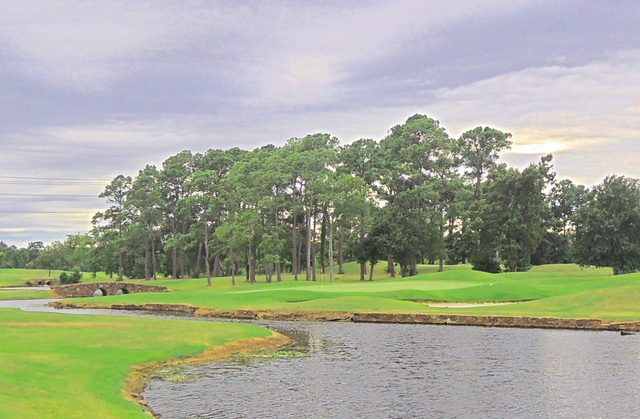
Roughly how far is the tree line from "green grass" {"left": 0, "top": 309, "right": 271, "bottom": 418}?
186 ft

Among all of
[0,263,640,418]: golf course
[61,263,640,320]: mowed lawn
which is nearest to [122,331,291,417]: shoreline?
[0,263,640,418]: golf course

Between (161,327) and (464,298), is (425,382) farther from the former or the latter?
(464,298)

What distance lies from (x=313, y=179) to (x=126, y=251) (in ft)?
224

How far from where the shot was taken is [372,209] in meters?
123

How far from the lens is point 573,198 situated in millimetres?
139750

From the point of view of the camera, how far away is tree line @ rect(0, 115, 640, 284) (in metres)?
101

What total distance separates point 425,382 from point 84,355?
1695cm

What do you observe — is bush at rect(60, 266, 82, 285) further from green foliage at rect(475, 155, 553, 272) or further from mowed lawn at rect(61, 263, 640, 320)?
green foliage at rect(475, 155, 553, 272)

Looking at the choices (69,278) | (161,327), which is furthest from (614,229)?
(69,278)

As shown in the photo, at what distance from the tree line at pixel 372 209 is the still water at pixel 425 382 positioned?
205ft

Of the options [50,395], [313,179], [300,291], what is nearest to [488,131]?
[313,179]

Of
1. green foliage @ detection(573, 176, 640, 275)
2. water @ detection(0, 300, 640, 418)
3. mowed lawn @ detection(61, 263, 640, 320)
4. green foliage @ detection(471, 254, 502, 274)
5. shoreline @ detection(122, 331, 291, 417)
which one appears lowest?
water @ detection(0, 300, 640, 418)

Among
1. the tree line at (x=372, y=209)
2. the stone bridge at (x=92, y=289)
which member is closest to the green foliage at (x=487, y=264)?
the tree line at (x=372, y=209)

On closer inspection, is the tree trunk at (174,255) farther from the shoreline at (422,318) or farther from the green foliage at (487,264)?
the shoreline at (422,318)
